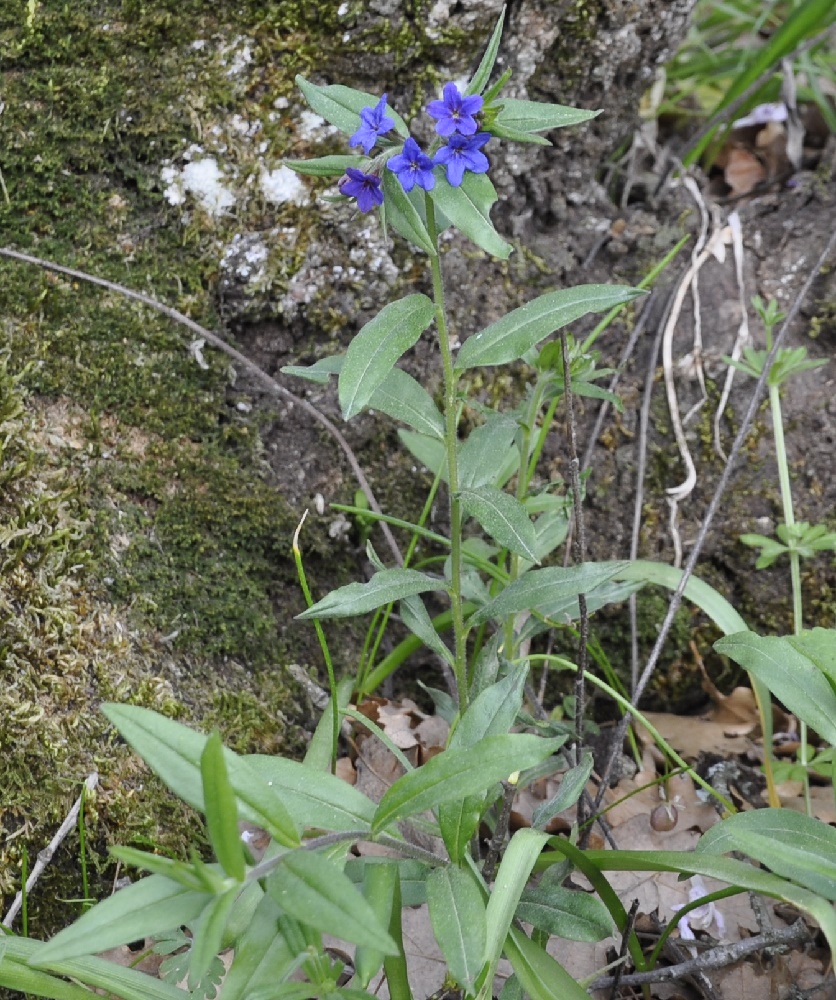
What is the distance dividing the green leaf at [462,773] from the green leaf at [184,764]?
158 mm

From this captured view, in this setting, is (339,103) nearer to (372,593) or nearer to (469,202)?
(469,202)

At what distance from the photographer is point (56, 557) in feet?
6.63

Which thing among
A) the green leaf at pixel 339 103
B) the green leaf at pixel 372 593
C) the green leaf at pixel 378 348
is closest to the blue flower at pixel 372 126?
the green leaf at pixel 339 103

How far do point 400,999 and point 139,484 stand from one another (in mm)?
1335

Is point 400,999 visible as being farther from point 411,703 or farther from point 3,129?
point 3,129

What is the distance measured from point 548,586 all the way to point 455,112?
0.87 m

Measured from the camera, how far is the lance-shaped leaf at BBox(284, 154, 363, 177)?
151cm

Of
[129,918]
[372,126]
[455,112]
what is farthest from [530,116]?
[129,918]

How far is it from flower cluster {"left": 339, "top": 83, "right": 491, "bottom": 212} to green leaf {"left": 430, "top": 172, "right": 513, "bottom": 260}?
0.08 feet

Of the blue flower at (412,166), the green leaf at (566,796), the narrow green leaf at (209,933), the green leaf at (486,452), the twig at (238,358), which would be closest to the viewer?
the narrow green leaf at (209,933)

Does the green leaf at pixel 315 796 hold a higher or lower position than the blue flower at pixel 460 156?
lower

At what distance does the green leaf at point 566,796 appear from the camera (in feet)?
5.56

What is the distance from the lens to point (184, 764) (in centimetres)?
119

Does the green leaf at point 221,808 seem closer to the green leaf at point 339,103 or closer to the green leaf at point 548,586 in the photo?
the green leaf at point 548,586
